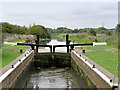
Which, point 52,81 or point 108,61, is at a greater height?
point 108,61

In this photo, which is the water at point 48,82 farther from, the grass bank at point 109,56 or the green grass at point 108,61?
the grass bank at point 109,56

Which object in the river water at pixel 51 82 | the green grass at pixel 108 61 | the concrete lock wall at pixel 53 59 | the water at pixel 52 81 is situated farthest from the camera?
the concrete lock wall at pixel 53 59

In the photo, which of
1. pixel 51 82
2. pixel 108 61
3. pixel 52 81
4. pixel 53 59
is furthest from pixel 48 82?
pixel 53 59

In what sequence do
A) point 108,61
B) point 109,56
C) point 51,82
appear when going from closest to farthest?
point 51,82
point 108,61
point 109,56

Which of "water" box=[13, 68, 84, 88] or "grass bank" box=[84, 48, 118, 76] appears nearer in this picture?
"grass bank" box=[84, 48, 118, 76]

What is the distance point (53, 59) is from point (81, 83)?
731cm

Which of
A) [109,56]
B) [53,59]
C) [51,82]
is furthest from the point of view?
[53,59]

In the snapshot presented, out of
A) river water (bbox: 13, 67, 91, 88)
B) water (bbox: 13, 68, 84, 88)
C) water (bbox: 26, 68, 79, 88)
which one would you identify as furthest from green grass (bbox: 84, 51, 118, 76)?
water (bbox: 26, 68, 79, 88)

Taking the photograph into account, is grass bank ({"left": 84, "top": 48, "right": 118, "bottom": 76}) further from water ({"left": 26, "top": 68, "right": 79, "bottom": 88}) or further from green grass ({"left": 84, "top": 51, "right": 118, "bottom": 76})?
water ({"left": 26, "top": 68, "right": 79, "bottom": 88})

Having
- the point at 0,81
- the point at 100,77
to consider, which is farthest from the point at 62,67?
the point at 0,81

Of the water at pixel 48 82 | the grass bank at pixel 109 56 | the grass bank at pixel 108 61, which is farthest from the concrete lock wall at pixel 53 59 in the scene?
the water at pixel 48 82

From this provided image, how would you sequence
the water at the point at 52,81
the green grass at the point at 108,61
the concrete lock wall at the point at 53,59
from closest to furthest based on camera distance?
the green grass at the point at 108,61 → the water at the point at 52,81 → the concrete lock wall at the point at 53,59

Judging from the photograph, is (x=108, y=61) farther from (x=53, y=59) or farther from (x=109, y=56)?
(x=53, y=59)

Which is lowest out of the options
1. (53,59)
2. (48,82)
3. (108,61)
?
(48,82)
